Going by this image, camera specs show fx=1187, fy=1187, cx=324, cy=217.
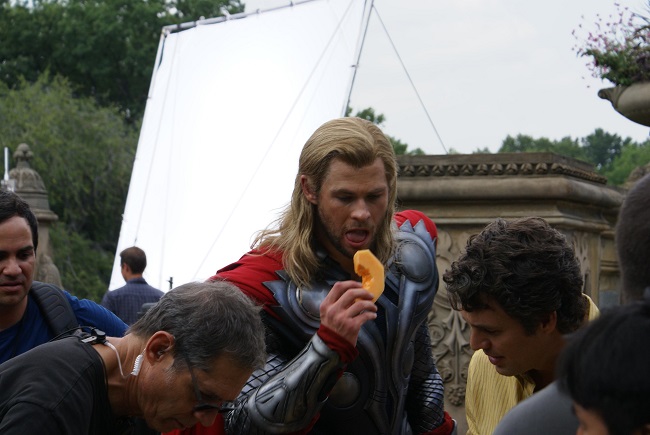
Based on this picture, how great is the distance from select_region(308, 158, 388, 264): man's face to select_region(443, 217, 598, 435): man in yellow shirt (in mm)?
482

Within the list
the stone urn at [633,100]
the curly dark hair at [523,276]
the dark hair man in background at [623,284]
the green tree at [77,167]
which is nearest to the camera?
the dark hair man in background at [623,284]

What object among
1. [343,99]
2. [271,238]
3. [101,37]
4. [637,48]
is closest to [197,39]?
[343,99]

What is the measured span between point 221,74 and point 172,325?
1228cm

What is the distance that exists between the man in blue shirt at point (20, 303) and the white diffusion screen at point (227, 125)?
784 centimetres

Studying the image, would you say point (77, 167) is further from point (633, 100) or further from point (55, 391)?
point (55, 391)

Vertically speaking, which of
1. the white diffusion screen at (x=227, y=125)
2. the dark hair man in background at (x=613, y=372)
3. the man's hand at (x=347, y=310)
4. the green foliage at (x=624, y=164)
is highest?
the dark hair man in background at (x=613, y=372)

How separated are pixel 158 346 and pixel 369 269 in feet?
2.69

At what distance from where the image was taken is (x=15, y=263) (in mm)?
3758

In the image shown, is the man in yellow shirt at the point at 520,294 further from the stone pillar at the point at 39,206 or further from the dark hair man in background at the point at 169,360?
the stone pillar at the point at 39,206

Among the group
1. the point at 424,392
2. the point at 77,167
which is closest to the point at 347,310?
the point at 424,392

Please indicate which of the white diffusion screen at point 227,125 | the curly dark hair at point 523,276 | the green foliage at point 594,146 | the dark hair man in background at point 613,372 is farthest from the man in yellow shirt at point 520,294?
the green foliage at point 594,146

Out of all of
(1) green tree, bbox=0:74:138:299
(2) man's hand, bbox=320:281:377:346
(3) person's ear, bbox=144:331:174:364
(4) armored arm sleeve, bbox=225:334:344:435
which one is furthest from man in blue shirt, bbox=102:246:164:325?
(1) green tree, bbox=0:74:138:299

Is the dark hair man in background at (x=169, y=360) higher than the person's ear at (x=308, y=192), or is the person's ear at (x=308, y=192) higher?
the dark hair man in background at (x=169, y=360)

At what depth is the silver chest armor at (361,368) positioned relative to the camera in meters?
3.17
